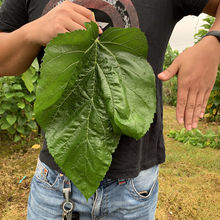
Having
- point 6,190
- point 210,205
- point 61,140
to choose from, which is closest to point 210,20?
point 210,205

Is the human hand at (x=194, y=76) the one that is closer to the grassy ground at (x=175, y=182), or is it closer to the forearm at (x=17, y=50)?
the forearm at (x=17, y=50)

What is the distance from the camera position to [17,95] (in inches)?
86.0

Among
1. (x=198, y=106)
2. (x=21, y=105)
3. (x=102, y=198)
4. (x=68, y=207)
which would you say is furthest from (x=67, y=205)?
(x=21, y=105)

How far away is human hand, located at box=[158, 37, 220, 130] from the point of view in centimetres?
53

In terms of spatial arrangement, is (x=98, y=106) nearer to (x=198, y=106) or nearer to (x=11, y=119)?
(x=198, y=106)

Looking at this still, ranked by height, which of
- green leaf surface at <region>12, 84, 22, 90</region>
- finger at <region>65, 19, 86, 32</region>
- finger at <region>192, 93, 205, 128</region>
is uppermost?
finger at <region>65, 19, 86, 32</region>

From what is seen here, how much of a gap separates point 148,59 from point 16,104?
72.8 inches

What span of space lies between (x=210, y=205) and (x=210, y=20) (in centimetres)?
217

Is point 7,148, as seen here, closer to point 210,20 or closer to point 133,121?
point 133,121

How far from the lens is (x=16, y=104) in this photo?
2.30 metres

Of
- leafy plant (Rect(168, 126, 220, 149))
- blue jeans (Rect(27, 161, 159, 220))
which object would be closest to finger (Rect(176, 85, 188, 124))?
blue jeans (Rect(27, 161, 159, 220))

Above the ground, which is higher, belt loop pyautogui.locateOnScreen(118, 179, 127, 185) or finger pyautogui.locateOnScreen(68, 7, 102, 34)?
finger pyautogui.locateOnScreen(68, 7, 102, 34)

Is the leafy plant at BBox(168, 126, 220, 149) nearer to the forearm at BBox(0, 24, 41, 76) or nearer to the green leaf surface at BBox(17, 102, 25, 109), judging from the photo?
the green leaf surface at BBox(17, 102, 25, 109)

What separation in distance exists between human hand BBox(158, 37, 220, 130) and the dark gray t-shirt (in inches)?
7.4
